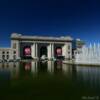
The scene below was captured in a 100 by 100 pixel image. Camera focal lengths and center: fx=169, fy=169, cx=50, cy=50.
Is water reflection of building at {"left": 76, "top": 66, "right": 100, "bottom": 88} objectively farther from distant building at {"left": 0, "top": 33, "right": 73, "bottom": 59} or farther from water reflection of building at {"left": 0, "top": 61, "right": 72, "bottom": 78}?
distant building at {"left": 0, "top": 33, "right": 73, "bottom": 59}

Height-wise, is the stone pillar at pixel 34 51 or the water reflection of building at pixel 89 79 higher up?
the stone pillar at pixel 34 51

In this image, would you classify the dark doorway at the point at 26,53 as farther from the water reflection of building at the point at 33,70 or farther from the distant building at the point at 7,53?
the water reflection of building at the point at 33,70

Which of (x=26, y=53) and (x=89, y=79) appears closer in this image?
(x=89, y=79)

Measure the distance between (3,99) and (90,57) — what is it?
57.7 meters

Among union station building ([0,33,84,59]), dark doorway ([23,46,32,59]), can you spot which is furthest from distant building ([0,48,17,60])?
dark doorway ([23,46,32,59])

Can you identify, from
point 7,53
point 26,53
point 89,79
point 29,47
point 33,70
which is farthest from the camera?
point 29,47

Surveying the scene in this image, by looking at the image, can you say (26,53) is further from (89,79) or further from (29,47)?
(89,79)

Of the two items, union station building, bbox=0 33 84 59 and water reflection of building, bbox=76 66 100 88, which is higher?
union station building, bbox=0 33 84 59

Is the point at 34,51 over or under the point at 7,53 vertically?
over

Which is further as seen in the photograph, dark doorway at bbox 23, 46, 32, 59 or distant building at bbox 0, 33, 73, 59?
dark doorway at bbox 23, 46, 32, 59

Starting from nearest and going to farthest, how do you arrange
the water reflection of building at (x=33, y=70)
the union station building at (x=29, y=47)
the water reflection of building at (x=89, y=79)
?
the water reflection of building at (x=89, y=79) → the water reflection of building at (x=33, y=70) → the union station building at (x=29, y=47)

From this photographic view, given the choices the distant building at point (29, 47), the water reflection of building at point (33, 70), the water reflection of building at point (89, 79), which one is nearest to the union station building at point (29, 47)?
the distant building at point (29, 47)

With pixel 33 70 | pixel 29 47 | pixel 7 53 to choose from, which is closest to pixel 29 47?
pixel 29 47

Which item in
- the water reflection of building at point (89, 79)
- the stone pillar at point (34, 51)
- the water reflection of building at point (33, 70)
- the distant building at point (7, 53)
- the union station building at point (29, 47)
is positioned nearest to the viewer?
the water reflection of building at point (89, 79)
